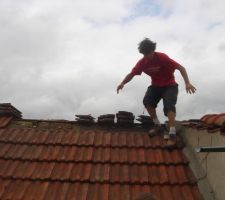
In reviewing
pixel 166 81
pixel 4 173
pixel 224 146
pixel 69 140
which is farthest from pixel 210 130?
pixel 4 173

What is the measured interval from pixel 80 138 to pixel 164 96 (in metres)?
1.43

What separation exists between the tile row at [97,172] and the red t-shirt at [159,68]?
1.48 m

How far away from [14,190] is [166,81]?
2798 mm

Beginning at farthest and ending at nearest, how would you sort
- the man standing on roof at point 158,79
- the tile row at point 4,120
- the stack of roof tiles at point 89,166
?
the tile row at point 4,120 < the man standing on roof at point 158,79 < the stack of roof tiles at point 89,166

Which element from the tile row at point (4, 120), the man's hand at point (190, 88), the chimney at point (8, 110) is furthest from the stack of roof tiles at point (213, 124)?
the chimney at point (8, 110)

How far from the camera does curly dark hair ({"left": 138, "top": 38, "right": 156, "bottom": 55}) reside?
18.6 feet

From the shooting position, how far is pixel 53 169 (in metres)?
4.73

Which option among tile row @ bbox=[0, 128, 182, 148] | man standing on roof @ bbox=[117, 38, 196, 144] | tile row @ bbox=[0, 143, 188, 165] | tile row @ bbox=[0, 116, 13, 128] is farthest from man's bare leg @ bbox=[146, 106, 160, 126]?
tile row @ bbox=[0, 116, 13, 128]

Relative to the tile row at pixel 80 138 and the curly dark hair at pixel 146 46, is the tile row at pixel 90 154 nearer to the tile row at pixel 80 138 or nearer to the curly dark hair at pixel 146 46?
the tile row at pixel 80 138

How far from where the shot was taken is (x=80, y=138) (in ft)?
18.2

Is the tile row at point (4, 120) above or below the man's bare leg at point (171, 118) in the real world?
above

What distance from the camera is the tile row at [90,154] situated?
195 inches

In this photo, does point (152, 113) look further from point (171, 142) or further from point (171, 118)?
point (171, 142)

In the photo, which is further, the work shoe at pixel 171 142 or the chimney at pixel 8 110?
the chimney at pixel 8 110
